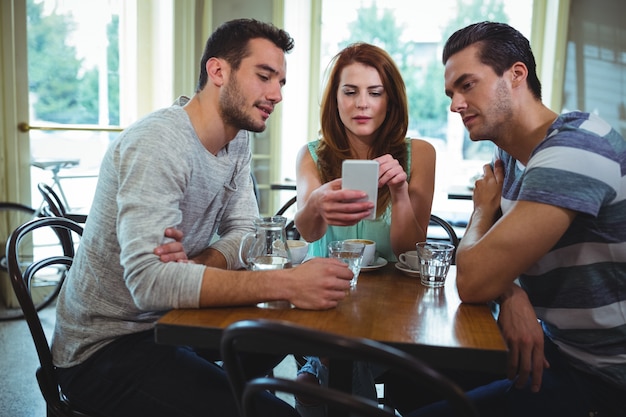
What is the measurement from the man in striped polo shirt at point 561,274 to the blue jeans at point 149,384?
0.51 m

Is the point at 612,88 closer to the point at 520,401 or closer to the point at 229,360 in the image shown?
the point at 520,401

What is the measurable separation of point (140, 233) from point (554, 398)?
3.14 ft

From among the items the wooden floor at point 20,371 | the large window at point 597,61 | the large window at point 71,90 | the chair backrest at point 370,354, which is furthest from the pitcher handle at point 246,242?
the large window at point 597,61

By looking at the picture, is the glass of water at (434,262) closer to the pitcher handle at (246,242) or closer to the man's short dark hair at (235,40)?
the pitcher handle at (246,242)

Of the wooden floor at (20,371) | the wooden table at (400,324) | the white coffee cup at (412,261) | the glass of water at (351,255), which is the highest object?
the glass of water at (351,255)

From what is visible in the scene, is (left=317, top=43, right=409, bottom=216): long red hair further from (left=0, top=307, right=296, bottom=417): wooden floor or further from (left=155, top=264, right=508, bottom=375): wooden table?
(left=0, top=307, right=296, bottom=417): wooden floor

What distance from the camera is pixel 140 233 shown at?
120cm

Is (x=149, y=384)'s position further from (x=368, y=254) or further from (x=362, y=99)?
(x=362, y=99)

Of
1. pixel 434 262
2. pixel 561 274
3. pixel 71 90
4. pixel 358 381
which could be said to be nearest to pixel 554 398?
pixel 561 274

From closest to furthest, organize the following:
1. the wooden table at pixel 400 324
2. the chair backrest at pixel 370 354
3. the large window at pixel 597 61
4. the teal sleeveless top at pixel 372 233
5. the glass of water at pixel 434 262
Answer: the chair backrest at pixel 370 354, the wooden table at pixel 400 324, the glass of water at pixel 434 262, the teal sleeveless top at pixel 372 233, the large window at pixel 597 61

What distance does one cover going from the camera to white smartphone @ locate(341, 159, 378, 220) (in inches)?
52.5

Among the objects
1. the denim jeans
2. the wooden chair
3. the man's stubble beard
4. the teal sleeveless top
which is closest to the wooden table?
the denim jeans

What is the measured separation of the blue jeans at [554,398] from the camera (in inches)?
49.6

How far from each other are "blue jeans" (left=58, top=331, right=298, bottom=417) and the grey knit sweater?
0.04m
